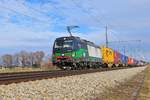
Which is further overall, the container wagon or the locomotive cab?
the container wagon

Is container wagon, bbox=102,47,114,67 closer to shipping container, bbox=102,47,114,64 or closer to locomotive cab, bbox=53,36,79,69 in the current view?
shipping container, bbox=102,47,114,64

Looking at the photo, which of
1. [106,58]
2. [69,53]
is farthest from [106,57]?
[69,53]

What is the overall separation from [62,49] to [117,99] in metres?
19.8

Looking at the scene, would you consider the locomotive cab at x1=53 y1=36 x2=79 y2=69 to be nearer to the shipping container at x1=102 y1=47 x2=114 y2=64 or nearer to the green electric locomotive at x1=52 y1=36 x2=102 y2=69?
the green electric locomotive at x1=52 y1=36 x2=102 y2=69

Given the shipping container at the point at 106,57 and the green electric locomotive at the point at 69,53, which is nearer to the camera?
the green electric locomotive at the point at 69,53

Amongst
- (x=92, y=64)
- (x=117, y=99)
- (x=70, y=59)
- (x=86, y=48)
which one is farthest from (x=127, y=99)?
(x=92, y=64)

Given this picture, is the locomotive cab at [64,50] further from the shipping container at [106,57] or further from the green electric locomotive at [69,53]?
the shipping container at [106,57]

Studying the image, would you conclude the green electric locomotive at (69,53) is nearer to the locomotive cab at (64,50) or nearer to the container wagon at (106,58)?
the locomotive cab at (64,50)

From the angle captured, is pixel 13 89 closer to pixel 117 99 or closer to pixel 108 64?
pixel 117 99

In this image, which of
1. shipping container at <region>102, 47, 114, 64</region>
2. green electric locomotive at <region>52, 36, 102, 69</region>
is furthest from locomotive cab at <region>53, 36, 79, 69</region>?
shipping container at <region>102, 47, 114, 64</region>

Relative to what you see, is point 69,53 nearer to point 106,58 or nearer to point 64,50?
point 64,50

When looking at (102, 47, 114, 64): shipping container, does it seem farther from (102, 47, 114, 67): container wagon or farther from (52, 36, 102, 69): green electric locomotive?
(52, 36, 102, 69): green electric locomotive

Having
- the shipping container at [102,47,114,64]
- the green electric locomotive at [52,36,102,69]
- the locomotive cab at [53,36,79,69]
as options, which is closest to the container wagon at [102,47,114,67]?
the shipping container at [102,47,114,64]

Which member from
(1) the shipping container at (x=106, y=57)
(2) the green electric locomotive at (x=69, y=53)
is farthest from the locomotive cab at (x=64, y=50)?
(1) the shipping container at (x=106, y=57)
